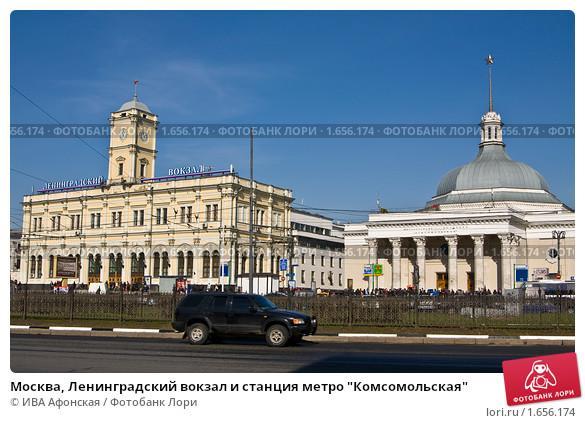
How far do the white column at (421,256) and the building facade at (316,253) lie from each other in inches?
613

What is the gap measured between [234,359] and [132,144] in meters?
75.3

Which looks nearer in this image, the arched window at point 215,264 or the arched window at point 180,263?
the arched window at point 215,264

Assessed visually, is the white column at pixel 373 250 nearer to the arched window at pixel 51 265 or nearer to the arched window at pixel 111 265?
the arched window at pixel 111 265

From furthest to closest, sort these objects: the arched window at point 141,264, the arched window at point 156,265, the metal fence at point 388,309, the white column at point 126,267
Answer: the white column at point 126,267 < the arched window at point 141,264 < the arched window at point 156,265 < the metal fence at point 388,309

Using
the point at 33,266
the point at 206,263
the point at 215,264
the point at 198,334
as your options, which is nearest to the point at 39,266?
the point at 33,266

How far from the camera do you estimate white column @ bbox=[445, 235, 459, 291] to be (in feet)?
250

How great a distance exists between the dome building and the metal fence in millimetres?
40185

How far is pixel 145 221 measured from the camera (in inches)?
3351

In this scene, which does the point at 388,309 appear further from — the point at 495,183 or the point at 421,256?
the point at 495,183

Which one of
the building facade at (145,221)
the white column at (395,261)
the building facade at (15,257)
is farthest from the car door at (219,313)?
the building facade at (15,257)
